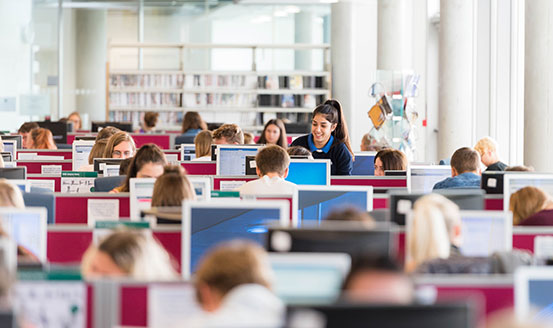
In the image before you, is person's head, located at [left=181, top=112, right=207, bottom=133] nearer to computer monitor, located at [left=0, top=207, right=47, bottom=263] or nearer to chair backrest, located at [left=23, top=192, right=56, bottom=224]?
chair backrest, located at [left=23, top=192, right=56, bottom=224]

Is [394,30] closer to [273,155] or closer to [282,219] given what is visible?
[273,155]

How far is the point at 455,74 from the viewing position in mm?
13133

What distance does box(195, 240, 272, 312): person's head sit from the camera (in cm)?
239

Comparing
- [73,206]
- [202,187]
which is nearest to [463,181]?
[202,187]

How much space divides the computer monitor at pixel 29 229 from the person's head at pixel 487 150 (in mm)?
5260

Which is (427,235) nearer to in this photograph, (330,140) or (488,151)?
(330,140)

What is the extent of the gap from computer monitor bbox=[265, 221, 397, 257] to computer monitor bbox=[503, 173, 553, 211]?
2579 mm

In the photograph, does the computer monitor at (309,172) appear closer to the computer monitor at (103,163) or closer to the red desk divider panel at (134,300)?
the computer monitor at (103,163)

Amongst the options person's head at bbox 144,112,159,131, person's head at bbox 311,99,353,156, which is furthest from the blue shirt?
person's head at bbox 144,112,159,131

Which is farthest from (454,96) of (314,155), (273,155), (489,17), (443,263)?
(443,263)

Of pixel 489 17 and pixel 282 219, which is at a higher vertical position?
pixel 489 17

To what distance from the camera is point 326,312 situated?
1.96 metres

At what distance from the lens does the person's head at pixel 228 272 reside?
2.39 meters

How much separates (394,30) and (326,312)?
13061mm
